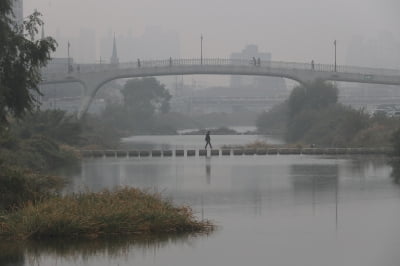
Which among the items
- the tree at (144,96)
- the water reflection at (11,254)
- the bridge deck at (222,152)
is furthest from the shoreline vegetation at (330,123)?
the water reflection at (11,254)

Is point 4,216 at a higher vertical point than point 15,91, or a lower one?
lower

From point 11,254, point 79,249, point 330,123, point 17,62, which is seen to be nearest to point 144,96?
point 330,123

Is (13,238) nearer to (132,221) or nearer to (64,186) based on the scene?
(132,221)

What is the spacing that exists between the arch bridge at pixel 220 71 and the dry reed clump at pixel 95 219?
8021cm

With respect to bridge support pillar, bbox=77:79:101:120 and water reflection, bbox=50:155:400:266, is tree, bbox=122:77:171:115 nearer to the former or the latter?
bridge support pillar, bbox=77:79:101:120

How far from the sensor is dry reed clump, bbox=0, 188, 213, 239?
15141 millimetres

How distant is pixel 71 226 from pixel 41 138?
2238 centimetres

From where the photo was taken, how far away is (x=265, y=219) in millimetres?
17875

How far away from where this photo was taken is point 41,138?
37125 mm

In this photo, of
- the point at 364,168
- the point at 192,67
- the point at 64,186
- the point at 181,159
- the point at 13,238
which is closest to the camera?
the point at 13,238

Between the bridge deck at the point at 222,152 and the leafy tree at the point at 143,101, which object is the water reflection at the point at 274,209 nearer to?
the bridge deck at the point at 222,152

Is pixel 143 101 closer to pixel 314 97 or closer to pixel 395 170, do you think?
pixel 314 97

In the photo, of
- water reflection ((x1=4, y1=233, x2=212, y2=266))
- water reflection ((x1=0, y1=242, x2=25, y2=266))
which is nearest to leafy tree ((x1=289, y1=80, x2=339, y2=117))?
water reflection ((x1=4, y1=233, x2=212, y2=266))

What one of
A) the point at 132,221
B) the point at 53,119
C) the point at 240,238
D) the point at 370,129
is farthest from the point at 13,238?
the point at 370,129
